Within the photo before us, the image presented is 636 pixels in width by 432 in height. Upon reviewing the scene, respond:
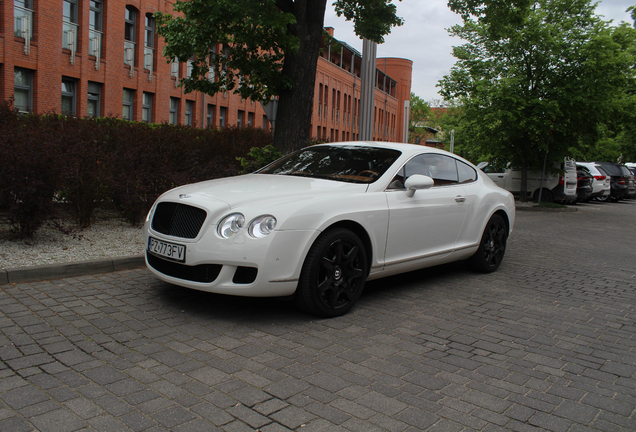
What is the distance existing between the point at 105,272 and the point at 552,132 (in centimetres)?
1900

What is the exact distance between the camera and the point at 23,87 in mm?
21344

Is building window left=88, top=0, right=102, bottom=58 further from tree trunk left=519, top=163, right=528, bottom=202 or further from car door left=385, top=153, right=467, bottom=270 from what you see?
car door left=385, top=153, right=467, bottom=270

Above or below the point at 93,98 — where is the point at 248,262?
below

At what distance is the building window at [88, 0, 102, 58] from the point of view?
23828 mm

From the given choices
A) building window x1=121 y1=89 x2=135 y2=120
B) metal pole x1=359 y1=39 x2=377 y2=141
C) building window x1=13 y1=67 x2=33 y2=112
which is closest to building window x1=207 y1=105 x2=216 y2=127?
building window x1=121 y1=89 x2=135 y2=120

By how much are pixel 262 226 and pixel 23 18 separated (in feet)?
67.7

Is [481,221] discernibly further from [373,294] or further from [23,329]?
[23,329]

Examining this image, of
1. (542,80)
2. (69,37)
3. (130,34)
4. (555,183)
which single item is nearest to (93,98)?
(69,37)

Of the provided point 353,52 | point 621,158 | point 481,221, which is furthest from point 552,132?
point 621,158

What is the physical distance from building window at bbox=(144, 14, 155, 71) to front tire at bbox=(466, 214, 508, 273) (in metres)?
23.0

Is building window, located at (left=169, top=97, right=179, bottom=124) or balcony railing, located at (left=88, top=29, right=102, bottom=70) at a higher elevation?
balcony railing, located at (left=88, top=29, right=102, bottom=70)

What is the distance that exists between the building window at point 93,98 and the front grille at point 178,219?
21.0 metres

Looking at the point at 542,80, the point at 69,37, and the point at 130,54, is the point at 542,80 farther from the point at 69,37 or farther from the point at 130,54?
the point at 69,37

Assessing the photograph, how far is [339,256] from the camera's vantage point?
4898mm
